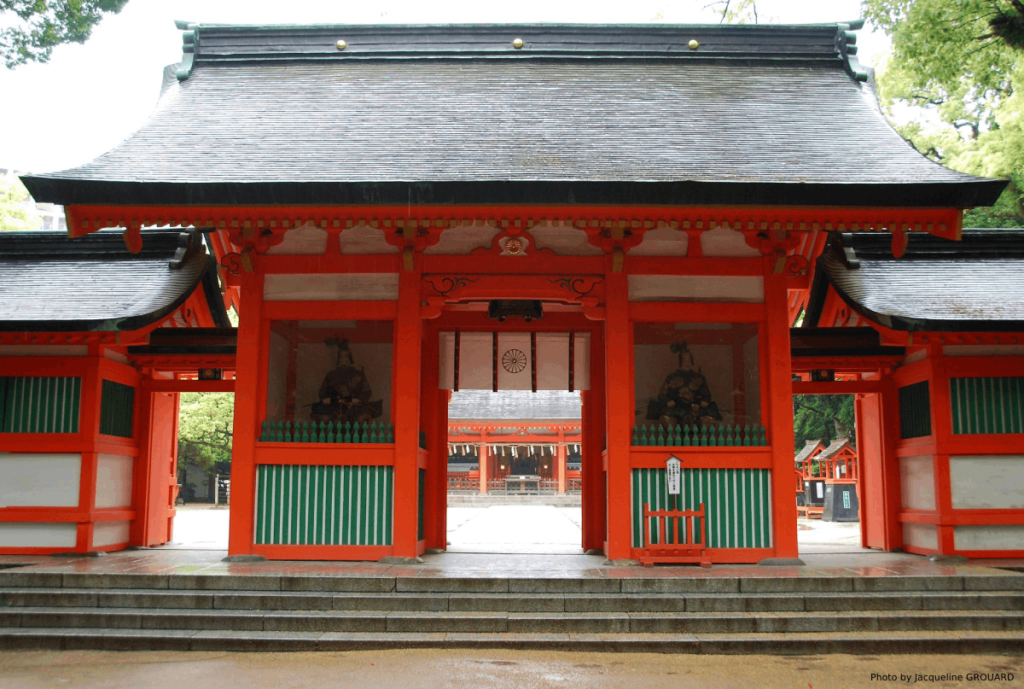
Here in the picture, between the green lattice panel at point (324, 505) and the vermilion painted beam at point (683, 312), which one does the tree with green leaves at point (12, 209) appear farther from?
the vermilion painted beam at point (683, 312)

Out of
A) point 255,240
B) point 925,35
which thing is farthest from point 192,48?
point 925,35

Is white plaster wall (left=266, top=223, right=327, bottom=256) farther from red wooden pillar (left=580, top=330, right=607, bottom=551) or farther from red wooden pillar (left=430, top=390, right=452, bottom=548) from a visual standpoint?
red wooden pillar (left=580, top=330, right=607, bottom=551)

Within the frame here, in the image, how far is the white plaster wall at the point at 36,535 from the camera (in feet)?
29.0

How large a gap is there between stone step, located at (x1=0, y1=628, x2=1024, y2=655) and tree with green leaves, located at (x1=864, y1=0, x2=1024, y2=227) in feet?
33.3

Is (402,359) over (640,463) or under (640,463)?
over

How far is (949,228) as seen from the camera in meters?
7.61

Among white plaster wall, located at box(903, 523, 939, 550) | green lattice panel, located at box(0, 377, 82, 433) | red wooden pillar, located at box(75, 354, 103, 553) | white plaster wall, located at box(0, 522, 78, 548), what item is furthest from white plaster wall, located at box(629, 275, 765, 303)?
white plaster wall, located at box(0, 522, 78, 548)

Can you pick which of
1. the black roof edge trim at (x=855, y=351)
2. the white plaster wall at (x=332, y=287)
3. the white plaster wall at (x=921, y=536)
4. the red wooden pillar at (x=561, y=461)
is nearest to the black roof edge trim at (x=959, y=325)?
→ the black roof edge trim at (x=855, y=351)

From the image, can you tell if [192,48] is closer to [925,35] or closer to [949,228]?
[949,228]

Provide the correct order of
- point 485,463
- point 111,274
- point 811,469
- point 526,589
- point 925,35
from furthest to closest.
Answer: point 485,463 → point 811,469 → point 925,35 → point 111,274 → point 526,589

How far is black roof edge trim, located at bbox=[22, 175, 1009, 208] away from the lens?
737 centimetres

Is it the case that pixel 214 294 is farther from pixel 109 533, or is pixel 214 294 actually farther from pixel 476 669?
pixel 476 669

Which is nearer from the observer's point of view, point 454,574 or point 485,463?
point 454,574

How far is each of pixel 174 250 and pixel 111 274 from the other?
815mm
